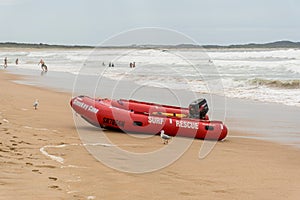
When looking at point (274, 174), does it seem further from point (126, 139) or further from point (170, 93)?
point (170, 93)

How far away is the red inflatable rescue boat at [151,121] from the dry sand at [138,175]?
41 centimetres

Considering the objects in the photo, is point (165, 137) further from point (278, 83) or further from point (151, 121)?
point (278, 83)

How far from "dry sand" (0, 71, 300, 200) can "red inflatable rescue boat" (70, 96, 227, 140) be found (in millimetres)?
413

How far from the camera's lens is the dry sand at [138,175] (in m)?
5.22

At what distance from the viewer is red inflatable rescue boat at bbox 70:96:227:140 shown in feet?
32.0

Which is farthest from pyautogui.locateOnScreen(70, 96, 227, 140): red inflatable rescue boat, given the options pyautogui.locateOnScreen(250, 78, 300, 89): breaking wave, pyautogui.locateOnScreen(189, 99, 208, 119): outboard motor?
pyautogui.locateOnScreen(250, 78, 300, 89): breaking wave

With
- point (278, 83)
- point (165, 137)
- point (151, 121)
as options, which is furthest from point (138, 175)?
point (278, 83)

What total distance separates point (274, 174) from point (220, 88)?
16185 millimetres

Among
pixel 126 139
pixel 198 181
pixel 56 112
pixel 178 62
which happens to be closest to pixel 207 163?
pixel 198 181

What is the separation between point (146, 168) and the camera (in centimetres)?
667

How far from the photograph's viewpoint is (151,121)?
10.1 m

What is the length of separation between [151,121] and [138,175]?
391cm

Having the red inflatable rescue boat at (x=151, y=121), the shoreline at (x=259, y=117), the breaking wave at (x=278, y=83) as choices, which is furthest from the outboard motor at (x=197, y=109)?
the breaking wave at (x=278, y=83)

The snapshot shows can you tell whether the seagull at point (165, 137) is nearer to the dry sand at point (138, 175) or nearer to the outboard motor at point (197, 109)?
the dry sand at point (138, 175)
